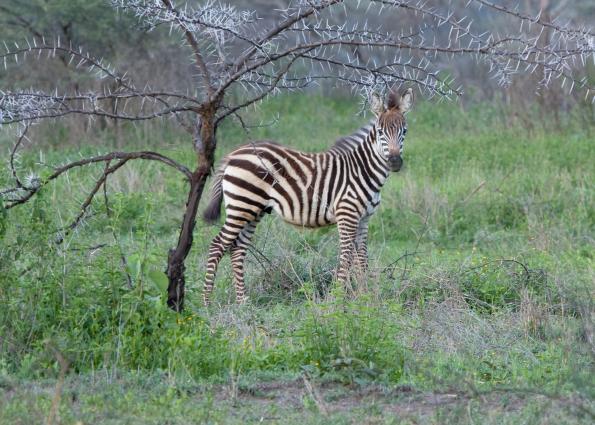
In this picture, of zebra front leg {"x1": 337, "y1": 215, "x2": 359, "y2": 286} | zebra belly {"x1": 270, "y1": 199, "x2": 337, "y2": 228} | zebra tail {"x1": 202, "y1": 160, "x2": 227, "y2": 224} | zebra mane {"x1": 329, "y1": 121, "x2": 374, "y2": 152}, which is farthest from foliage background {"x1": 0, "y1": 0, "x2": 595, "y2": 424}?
zebra mane {"x1": 329, "y1": 121, "x2": 374, "y2": 152}

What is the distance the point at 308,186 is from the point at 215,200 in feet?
2.91

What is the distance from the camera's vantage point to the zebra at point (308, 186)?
919cm

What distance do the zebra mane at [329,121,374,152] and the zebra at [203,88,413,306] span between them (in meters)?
0.13

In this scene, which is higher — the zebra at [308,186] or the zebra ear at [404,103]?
the zebra ear at [404,103]

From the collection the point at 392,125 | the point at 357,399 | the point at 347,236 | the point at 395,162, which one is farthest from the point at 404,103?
the point at 357,399

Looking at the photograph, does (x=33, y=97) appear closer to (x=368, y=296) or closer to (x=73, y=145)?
(x=368, y=296)

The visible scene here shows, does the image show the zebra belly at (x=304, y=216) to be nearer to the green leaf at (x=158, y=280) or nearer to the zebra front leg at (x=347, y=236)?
the zebra front leg at (x=347, y=236)

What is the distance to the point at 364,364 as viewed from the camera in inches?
227

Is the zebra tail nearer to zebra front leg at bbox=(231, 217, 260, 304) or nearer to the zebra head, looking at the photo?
zebra front leg at bbox=(231, 217, 260, 304)

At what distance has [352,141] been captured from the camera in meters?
9.82

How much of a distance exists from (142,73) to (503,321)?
1198 centimetres

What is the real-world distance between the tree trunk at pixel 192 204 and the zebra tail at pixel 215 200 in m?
2.72

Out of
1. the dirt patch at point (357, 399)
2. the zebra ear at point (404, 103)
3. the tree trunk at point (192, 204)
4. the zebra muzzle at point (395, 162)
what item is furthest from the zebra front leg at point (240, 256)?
the dirt patch at point (357, 399)

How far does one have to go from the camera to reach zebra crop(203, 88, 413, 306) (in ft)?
30.1
